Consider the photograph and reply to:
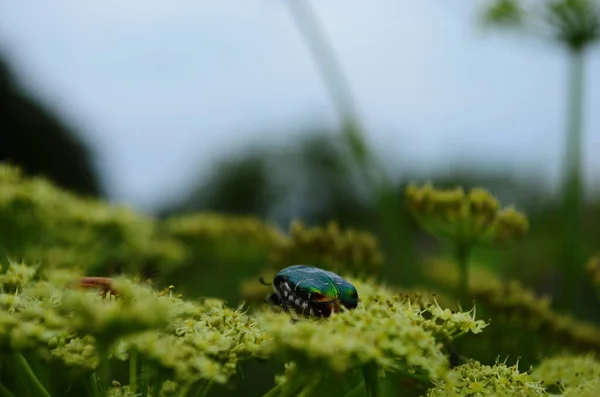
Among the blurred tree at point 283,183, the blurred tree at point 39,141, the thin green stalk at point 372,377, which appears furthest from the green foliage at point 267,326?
the blurred tree at point 283,183

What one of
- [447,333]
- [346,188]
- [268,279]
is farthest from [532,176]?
[346,188]

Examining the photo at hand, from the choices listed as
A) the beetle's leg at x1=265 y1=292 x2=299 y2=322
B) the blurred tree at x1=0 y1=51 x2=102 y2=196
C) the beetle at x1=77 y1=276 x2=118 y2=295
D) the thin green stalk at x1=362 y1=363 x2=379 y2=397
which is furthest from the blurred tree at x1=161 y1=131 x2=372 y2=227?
the thin green stalk at x1=362 y1=363 x2=379 y2=397

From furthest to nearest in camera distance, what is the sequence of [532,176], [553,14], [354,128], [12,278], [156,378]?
[532,176]
[354,128]
[553,14]
[12,278]
[156,378]

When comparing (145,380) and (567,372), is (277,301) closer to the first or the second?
(145,380)

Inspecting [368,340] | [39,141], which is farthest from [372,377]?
[39,141]

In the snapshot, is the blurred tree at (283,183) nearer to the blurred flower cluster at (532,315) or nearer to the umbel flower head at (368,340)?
the blurred flower cluster at (532,315)

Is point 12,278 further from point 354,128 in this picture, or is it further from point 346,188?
point 346,188
